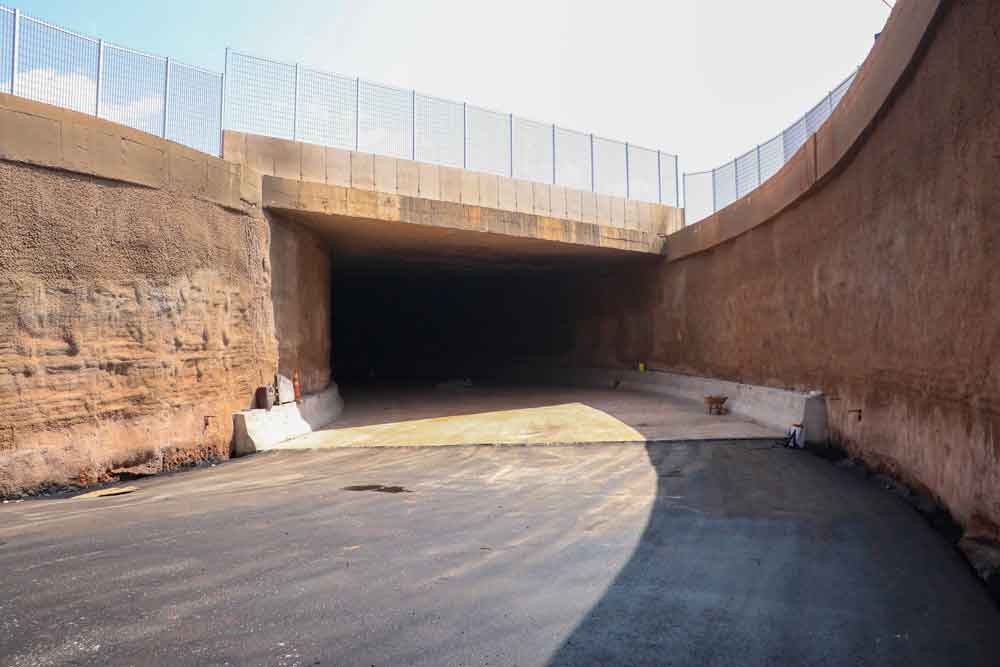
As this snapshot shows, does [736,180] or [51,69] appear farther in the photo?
[736,180]

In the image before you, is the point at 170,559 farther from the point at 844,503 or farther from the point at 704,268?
the point at 704,268

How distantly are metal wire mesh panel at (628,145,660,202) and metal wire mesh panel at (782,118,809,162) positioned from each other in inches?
205

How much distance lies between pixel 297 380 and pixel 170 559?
7.43 metres

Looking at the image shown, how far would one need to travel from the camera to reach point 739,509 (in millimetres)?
6230

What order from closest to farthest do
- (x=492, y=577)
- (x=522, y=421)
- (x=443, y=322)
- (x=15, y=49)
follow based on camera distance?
(x=492, y=577) → (x=15, y=49) → (x=522, y=421) → (x=443, y=322)

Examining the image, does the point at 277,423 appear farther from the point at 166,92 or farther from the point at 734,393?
the point at 734,393

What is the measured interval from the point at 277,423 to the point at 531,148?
11.8 m

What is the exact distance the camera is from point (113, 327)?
8055 mm

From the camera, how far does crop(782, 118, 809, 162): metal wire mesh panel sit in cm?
1460

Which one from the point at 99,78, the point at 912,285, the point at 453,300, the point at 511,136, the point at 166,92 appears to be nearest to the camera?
the point at 912,285

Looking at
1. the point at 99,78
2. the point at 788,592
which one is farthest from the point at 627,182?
the point at 788,592

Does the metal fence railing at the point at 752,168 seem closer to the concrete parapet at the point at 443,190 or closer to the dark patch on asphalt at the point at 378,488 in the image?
the concrete parapet at the point at 443,190

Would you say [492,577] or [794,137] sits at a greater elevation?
[794,137]

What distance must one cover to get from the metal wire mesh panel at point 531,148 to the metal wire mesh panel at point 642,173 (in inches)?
129
